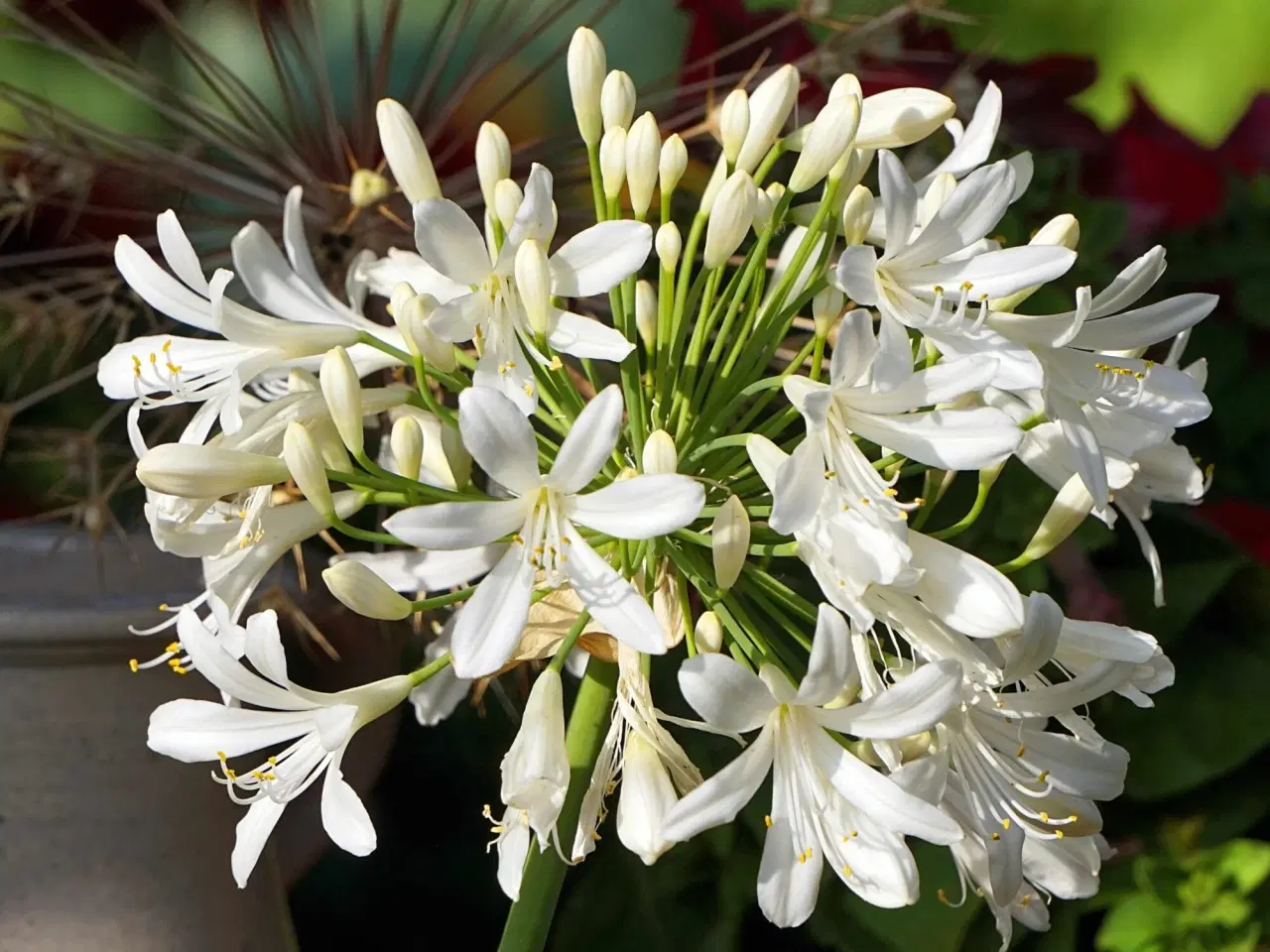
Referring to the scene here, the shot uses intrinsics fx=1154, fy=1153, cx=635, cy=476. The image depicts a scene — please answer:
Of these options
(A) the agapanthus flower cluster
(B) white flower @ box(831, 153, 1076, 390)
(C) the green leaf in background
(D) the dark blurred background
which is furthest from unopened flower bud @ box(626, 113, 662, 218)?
(C) the green leaf in background

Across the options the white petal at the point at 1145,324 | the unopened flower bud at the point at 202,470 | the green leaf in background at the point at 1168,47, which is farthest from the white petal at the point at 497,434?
the green leaf in background at the point at 1168,47

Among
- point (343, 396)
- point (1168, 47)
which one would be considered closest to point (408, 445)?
point (343, 396)

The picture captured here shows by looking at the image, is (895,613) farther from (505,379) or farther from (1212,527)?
(1212,527)

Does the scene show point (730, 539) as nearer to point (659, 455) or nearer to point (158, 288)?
point (659, 455)

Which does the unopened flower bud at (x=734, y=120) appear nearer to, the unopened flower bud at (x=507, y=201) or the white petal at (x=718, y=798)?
the unopened flower bud at (x=507, y=201)

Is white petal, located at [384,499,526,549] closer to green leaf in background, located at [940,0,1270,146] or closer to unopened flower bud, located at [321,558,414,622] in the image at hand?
unopened flower bud, located at [321,558,414,622]

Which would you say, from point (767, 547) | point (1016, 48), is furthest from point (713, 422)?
point (1016, 48)
